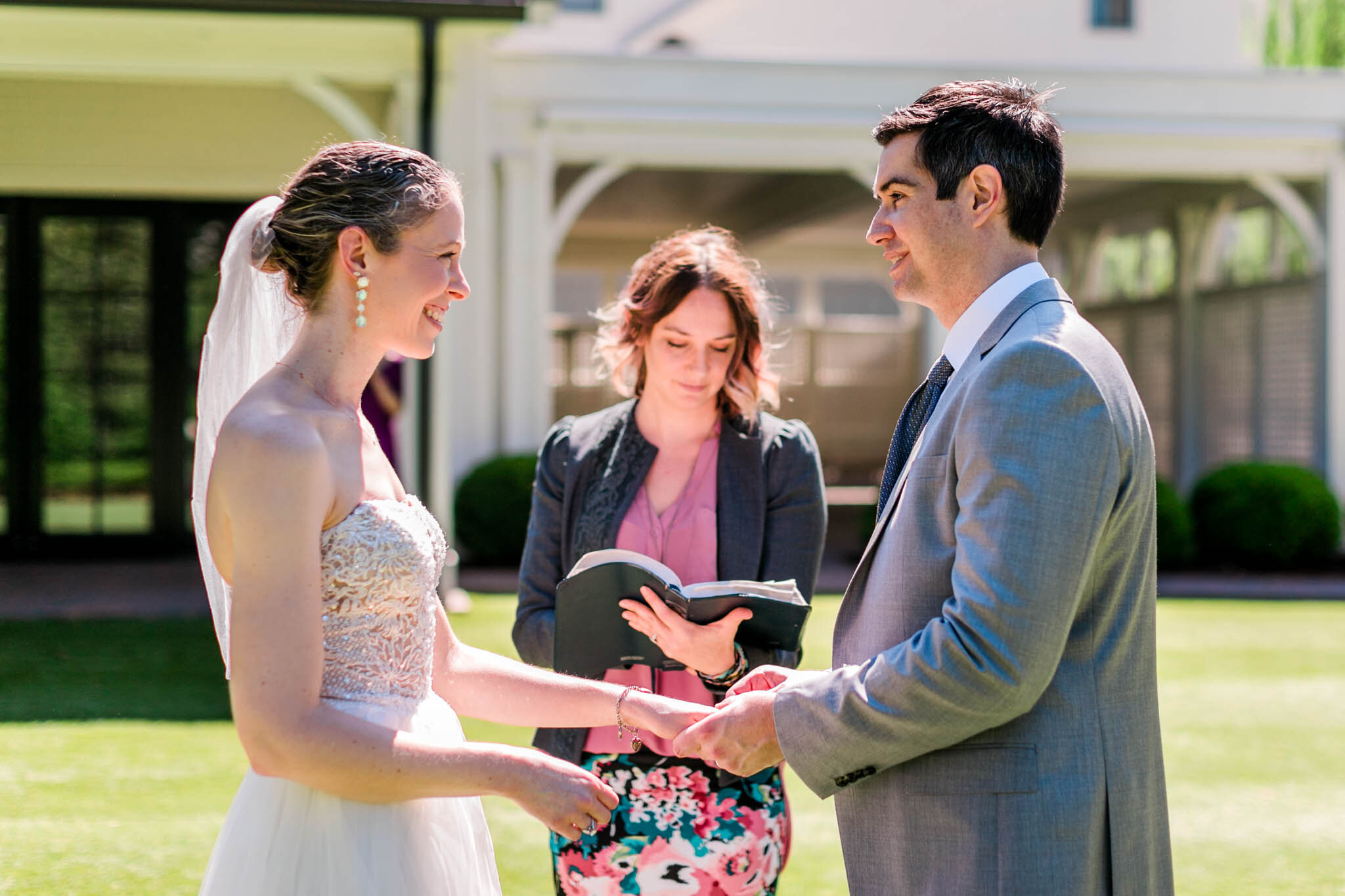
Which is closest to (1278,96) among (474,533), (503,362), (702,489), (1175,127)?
(1175,127)

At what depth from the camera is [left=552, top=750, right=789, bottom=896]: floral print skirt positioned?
2.56 m

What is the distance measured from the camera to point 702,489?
2938mm

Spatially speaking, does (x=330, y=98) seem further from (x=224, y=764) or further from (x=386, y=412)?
(x=224, y=764)

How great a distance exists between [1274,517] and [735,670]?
990 centimetres

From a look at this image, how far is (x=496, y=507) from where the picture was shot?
9648mm

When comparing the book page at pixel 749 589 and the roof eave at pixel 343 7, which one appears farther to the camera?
the roof eave at pixel 343 7

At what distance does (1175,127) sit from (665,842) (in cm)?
1064

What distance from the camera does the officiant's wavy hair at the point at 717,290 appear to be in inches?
117

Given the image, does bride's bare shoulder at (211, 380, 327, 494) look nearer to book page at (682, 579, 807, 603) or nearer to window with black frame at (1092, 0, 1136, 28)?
book page at (682, 579, 807, 603)

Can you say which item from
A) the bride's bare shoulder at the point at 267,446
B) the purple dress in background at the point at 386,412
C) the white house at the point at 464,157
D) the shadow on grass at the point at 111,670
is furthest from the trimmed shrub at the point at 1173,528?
the bride's bare shoulder at the point at 267,446

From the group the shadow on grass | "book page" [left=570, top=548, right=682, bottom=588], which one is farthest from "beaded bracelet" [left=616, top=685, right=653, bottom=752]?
Answer: the shadow on grass

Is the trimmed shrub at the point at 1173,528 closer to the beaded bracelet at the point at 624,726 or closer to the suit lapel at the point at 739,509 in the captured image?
the suit lapel at the point at 739,509

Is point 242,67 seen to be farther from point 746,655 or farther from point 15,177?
point 746,655

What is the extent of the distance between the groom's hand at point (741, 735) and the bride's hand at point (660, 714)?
14cm
